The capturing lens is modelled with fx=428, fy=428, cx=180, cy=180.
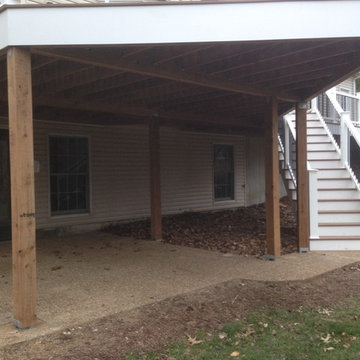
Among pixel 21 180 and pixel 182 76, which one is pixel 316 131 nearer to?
pixel 182 76

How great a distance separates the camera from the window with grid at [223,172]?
13.2 metres

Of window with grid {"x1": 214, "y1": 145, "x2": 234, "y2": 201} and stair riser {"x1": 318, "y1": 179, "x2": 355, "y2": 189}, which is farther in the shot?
window with grid {"x1": 214, "y1": 145, "x2": 234, "y2": 201}

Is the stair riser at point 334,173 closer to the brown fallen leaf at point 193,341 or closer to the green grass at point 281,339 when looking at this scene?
the green grass at point 281,339

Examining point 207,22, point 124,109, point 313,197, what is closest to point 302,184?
point 313,197

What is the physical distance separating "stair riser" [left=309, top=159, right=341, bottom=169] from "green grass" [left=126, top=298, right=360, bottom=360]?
517 centimetres

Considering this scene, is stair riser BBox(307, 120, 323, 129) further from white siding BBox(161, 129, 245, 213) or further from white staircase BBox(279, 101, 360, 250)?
white siding BBox(161, 129, 245, 213)

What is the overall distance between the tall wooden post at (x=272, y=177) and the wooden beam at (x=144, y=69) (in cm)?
40

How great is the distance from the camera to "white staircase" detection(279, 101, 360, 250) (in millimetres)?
7598

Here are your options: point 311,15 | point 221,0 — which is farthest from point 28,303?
point 311,15

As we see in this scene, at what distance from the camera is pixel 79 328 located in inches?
157

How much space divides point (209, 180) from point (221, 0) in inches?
350

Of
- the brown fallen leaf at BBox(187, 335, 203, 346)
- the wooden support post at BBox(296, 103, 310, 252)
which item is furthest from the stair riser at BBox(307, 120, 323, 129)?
the brown fallen leaf at BBox(187, 335, 203, 346)

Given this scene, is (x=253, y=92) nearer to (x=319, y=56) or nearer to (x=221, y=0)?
(x=319, y=56)

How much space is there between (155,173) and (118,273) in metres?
2.85
